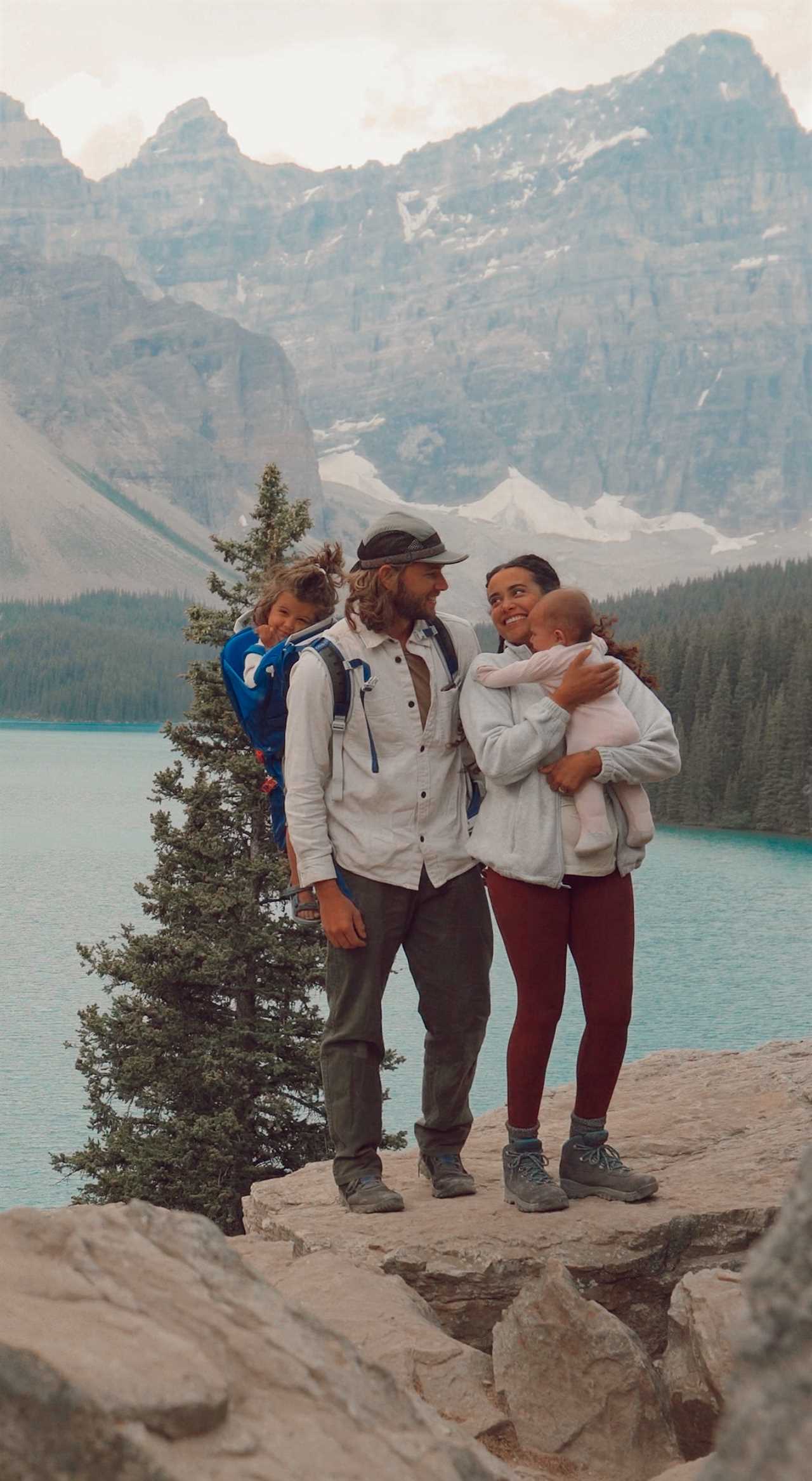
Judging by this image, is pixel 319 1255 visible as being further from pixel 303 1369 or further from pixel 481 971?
pixel 303 1369

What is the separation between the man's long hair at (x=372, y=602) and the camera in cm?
511

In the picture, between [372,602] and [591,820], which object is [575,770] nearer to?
[591,820]

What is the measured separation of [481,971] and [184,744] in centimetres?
1197

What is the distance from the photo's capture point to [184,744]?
16766 mm

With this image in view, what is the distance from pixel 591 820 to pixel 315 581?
152 centimetres

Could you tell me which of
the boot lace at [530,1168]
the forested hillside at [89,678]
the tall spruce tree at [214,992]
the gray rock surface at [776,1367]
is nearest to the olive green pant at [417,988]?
the boot lace at [530,1168]

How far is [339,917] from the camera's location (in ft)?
16.3

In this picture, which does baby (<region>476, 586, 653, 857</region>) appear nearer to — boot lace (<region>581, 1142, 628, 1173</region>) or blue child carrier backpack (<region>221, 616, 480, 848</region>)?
blue child carrier backpack (<region>221, 616, 480, 848</region>)

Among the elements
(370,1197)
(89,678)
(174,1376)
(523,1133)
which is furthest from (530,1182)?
(89,678)

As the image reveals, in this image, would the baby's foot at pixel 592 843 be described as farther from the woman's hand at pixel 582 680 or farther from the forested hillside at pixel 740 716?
the forested hillside at pixel 740 716

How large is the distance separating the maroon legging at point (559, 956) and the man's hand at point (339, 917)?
50 cm

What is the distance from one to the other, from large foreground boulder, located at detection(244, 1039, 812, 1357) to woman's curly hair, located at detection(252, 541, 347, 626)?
7.74 feet

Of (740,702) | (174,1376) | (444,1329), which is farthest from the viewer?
(740,702)

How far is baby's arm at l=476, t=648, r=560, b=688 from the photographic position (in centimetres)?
489
